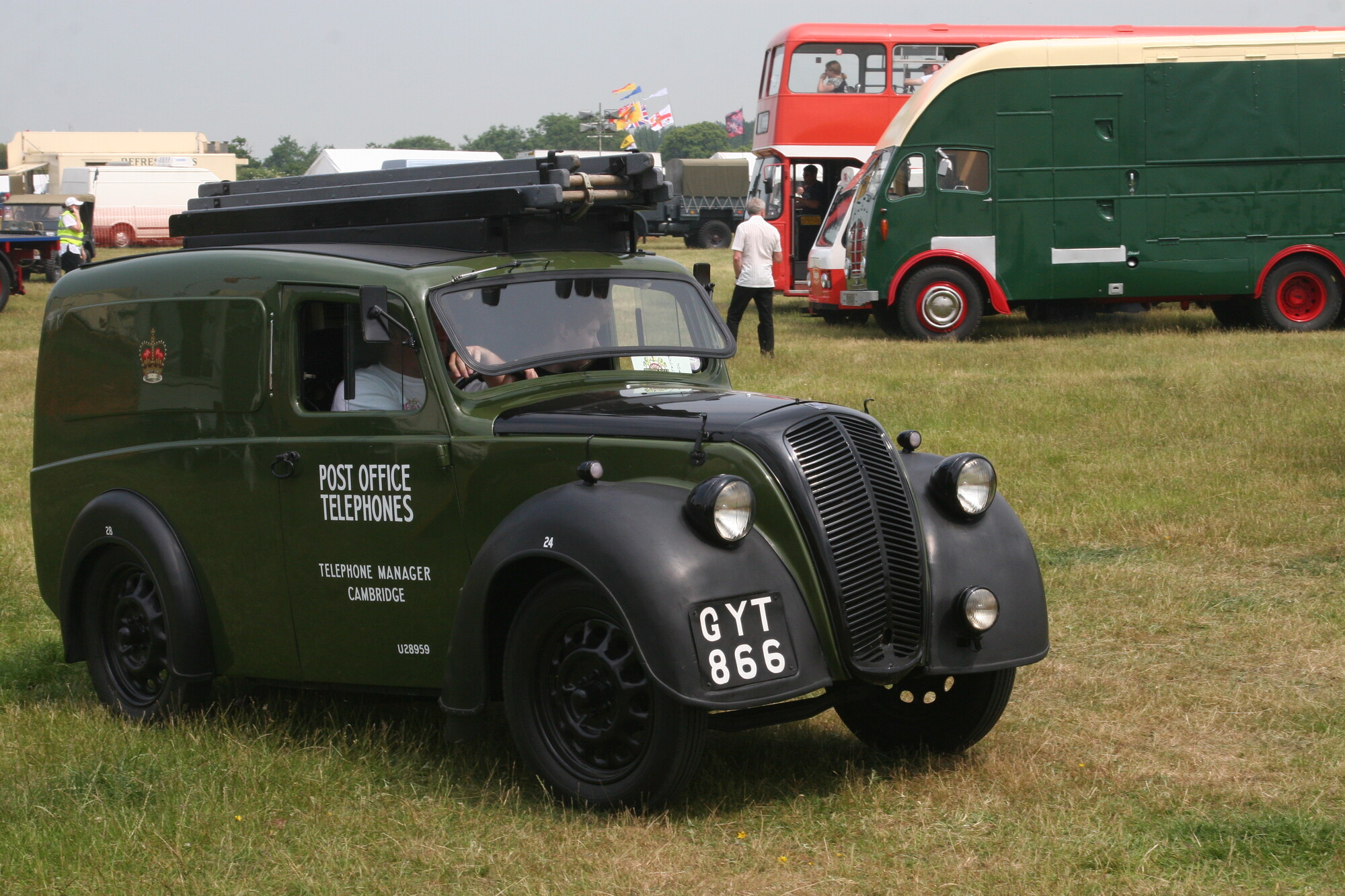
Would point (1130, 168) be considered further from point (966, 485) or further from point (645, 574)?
point (645, 574)

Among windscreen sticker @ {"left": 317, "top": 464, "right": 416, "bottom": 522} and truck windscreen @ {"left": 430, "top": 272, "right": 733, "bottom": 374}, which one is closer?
windscreen sticker @ {"left": 317, "top": 464, "right": 416, "bottom": 522}

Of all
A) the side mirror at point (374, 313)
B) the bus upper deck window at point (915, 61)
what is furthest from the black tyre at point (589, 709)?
the bus upper deck window at point (915, 61)

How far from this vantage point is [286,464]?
5.74 metres

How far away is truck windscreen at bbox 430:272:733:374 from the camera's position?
560cm

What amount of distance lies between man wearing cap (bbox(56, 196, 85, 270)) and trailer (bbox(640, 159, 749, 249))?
74.9 ft

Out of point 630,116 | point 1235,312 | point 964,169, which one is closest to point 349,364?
point 964,169

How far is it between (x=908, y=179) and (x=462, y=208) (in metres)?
14.8

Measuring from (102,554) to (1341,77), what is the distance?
59.9ft

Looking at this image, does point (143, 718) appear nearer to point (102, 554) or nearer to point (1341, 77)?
point (102, 554)

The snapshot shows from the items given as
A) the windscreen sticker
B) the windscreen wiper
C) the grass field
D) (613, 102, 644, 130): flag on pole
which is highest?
(613, 102, 644, 130): flag on pole

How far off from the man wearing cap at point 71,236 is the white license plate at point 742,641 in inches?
1142

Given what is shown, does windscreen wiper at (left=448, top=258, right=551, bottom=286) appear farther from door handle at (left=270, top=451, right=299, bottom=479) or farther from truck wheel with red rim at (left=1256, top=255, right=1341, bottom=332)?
truck wheel with red rim at (left=1256, top=255, right=1341, bottom=332)

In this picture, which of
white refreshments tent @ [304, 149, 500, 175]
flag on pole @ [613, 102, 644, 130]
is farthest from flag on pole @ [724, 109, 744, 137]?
white refreshments tent @ [304, 149, 500, 175]

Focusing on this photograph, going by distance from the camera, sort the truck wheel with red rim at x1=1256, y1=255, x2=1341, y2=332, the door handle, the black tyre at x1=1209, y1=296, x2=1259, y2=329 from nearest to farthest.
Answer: the door handle < the truck wheel with red rim at x1=1256, y1=255, x2=1341, y2=332 < the black tyre at x1=1209, y1=296, x2=1259, y2=329
